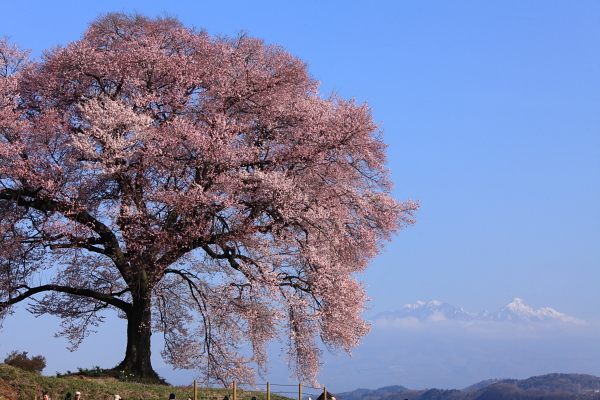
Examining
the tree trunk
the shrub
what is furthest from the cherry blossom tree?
the shrub

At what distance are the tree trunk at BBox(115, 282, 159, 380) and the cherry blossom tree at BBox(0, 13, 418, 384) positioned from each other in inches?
2.3

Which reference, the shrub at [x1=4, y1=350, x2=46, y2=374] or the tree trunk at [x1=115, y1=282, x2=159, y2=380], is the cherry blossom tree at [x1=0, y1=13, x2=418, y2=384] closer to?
the tree trunk at [x1=115, y1=282, x2=159, y2=380]

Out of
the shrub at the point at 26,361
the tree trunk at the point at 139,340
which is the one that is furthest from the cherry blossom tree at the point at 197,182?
the shrub at the point at 26,361

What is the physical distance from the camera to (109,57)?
2630 cm

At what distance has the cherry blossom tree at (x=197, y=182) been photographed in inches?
948

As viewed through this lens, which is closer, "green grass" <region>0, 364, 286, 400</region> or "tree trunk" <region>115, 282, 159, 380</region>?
"green grass" <region>0, 364, 286, 400</region>

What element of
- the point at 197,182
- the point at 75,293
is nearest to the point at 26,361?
the point at 75,293

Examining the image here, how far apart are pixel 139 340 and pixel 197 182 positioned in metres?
7.98

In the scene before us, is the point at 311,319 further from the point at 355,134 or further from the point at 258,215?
the point at 355,134

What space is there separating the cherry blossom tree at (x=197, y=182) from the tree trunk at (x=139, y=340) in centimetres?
6

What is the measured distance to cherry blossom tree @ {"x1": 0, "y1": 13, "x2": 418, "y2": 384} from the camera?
79.0ft

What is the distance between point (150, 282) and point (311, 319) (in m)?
7.46

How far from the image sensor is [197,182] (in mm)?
24625

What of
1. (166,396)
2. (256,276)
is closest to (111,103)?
(256,276)
